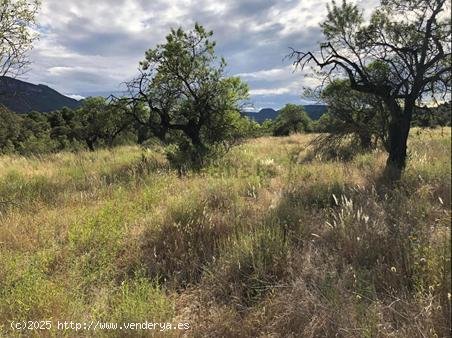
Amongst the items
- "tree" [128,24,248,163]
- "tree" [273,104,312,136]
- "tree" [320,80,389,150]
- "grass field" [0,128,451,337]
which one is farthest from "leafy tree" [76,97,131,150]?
"tree" [273,104,312,136]

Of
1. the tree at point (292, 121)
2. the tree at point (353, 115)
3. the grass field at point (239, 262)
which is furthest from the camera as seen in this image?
the tree at point (292, 121)

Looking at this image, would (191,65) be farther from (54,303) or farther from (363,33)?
(54,303)

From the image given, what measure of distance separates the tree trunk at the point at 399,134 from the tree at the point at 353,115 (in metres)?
0.66

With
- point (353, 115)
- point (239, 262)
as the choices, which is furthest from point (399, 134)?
point (239, 262)

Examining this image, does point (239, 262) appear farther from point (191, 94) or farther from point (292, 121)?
point (292, 121)

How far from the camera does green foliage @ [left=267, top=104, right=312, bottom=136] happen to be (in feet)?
185

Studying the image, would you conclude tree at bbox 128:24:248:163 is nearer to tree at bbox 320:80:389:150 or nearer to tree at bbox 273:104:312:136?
tree at bbox 320:80:389:150

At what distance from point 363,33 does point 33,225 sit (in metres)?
8.09

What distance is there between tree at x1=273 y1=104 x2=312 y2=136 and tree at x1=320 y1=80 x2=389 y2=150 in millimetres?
42530

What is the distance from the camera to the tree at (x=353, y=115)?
10.1 metres

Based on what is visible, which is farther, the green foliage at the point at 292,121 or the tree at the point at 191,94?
the green foliage at the point at 292,121

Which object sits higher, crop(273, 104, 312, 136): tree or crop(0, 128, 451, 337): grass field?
crop(273, 104, 312, 136): tree

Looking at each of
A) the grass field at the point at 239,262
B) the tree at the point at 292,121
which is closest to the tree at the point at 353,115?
the grass field at the point at 239,262

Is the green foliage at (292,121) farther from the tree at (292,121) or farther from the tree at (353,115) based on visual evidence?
the tree at (353,115)
